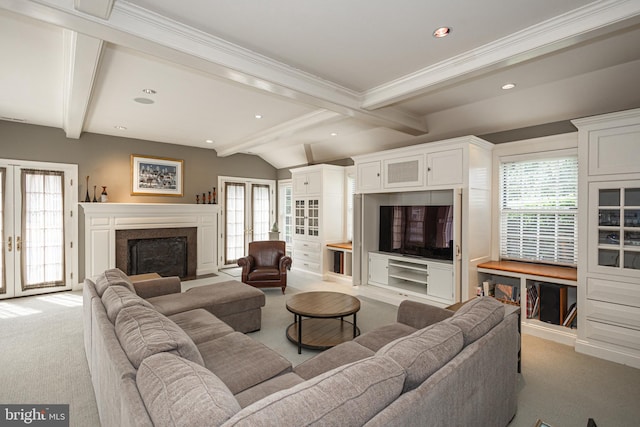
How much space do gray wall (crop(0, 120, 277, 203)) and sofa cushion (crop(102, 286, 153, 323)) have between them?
13.2 ft

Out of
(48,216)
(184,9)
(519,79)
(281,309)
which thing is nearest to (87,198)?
(48,216)

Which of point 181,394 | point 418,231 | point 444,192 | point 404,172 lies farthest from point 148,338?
point 444,192

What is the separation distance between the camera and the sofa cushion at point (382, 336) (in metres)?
2.28

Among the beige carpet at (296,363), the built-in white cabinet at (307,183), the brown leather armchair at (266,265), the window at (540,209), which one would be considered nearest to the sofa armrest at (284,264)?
the brown leather armchair at (266,265)

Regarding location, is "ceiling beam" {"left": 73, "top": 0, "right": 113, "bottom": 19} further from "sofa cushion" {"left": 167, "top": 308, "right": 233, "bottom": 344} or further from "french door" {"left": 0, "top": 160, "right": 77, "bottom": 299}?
"french door" {"left": 0, "top": 160, "right": 77, "bottom": 299}

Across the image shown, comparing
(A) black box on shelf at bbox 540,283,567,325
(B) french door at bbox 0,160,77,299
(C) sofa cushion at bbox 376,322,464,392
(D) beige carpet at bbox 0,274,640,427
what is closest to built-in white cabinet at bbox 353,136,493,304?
(A) black box on shelf at bbox 540,283,567,325

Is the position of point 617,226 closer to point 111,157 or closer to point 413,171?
point 413,171

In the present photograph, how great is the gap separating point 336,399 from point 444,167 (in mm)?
3535

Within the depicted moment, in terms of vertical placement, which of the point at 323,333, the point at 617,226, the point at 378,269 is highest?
the point at 617,226

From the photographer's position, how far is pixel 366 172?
489 cm

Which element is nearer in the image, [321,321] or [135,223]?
[321,321]

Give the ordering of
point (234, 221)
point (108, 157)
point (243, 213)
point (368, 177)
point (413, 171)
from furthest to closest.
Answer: point (243, 213) → point (234, 221) → point (108, 157) → point (368, 177) → point (413, 171)

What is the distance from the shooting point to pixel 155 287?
11.5ft

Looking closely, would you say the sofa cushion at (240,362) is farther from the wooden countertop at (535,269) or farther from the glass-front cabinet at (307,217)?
the glass-front cabinet at (307,217)
